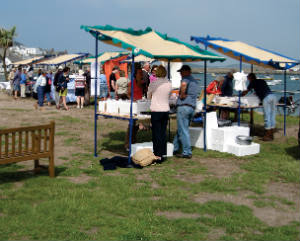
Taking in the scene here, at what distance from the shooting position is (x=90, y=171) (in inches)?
280

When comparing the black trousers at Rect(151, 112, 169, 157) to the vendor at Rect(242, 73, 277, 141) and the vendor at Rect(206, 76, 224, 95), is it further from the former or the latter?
the vendor at Rect(206, 76, 224, 95)

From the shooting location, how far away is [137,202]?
5441mm

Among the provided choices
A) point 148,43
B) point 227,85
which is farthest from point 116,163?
point 227,85

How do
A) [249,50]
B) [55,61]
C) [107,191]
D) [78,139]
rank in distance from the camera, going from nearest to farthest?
[107,191], [78,139], [249,50], [55,61]

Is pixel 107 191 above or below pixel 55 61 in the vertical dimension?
below

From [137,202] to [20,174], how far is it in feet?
7.71

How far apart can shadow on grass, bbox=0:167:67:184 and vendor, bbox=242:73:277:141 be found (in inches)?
224

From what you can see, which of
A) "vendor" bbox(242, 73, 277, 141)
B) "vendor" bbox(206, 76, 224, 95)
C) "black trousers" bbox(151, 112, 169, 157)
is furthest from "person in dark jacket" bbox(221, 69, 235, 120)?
"black trousers" bbox(151, 112, 169, 157)

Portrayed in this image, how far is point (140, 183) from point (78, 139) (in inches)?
160

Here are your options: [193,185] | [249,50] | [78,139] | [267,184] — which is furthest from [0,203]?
[249,50]

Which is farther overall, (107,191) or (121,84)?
(121,84)

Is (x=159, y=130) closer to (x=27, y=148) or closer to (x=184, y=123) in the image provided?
(x=184, y=123)

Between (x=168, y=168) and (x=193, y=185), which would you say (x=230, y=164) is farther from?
(x=193, y=185)

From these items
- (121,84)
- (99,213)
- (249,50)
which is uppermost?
(249,50)
